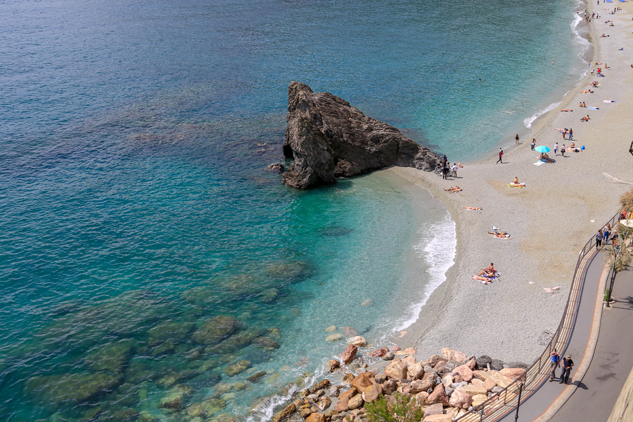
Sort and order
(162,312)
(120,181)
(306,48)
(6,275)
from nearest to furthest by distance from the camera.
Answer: (162,312), (6,275), (120,181), (306,48)

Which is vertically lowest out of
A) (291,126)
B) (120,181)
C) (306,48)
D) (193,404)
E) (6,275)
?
(193,404)

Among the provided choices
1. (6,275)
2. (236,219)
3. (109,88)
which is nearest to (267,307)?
(236,219)

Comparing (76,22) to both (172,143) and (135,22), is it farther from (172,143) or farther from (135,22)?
(172,143)

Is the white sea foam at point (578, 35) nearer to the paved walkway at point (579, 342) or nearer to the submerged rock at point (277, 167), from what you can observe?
the submerged rock at point (277, 167)

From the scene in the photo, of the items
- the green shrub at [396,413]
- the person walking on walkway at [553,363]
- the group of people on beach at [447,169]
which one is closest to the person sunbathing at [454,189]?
the group of people on beach at [447,169]

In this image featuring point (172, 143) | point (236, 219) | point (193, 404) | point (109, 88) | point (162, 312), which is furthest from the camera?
point (109, 88)

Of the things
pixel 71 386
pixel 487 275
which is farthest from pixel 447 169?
pixel 71 386

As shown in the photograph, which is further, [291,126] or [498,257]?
[291,126]
